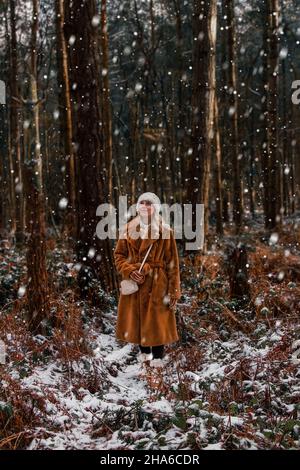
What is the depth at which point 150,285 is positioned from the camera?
6.14m

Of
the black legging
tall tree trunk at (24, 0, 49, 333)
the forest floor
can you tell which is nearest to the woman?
the black legging

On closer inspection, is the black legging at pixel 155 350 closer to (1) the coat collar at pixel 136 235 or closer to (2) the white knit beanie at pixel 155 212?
(1) the coat collar at pixel 136 235

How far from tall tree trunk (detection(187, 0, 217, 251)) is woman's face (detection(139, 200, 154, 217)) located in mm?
3920

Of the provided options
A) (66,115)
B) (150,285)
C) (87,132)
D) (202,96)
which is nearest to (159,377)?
(150,285)

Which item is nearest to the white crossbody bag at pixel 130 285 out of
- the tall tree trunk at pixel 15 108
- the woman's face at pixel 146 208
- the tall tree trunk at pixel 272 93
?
the woman's face at pixel 146 208

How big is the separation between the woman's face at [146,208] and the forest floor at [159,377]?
1.53 metres

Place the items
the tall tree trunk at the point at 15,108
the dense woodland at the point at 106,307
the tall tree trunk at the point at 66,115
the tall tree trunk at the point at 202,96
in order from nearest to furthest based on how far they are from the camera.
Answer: the dense woodland at the point at 106,307 → the tall tree trunk at the point at 202,96 → the tall tree trunk at the point at 66,115 → the tall tree trunk at the point at 15,108

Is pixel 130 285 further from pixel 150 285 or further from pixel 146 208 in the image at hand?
pixel 146 208

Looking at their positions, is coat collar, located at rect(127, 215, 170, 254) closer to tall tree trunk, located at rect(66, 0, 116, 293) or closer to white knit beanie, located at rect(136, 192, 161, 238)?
white knit beanie, located at rect(136, 192, 161, 238)

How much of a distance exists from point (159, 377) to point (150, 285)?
1.04 m

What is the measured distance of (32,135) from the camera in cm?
621

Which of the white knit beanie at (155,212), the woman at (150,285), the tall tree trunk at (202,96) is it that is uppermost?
the tall tree trunk at (202,96)

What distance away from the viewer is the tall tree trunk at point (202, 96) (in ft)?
30.9

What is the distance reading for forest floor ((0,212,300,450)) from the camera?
418 cm
